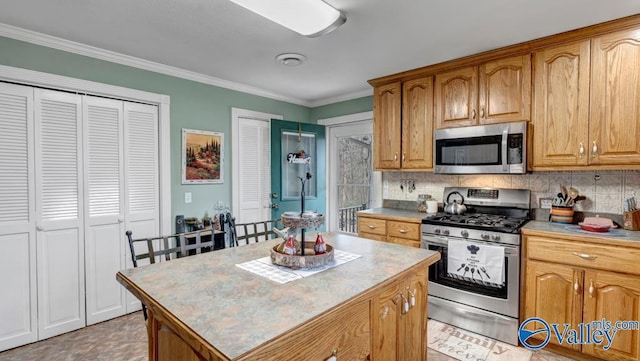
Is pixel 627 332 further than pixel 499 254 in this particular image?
No

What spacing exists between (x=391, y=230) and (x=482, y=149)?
1.14 meters

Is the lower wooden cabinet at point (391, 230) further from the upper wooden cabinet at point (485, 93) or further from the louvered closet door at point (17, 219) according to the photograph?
the louvered closet door at point (17, 219)

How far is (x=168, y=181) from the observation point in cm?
314

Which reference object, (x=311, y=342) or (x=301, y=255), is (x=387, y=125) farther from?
(x=311, y=342)

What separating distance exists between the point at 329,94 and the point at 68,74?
109 inches

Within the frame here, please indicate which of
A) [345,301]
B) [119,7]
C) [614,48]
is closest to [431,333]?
[345,301]

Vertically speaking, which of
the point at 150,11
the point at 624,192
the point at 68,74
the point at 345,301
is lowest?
the point at 345,301

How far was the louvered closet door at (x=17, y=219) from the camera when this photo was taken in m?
2.31

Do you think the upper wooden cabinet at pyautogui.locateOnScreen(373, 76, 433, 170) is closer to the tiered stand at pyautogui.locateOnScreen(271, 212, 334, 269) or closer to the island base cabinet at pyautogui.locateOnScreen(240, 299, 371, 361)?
the tiered stand at pyautogui.locateOnScreen(271, 212, 334, 269)

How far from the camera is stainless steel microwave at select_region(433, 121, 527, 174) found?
8.42 feet

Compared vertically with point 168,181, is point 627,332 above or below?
below

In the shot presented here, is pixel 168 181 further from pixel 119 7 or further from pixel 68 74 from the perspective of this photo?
pixel 119 7

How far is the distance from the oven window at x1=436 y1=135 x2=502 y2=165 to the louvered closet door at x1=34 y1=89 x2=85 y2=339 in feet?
10.9

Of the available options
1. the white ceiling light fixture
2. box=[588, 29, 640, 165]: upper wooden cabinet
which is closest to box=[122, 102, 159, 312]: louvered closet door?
the white ceiling light fixture
